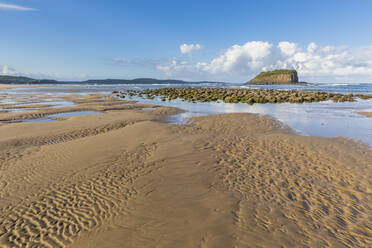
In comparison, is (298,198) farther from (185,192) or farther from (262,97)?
(262,97)

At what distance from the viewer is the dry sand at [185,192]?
4891 mm

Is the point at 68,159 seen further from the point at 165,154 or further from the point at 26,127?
the point at 26,127

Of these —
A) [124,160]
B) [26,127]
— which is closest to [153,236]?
[124,160]

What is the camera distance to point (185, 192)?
6871mm

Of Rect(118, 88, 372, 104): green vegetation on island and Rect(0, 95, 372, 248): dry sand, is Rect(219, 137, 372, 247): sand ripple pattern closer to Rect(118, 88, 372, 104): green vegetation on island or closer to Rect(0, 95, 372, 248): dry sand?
Rect(0, 95, 372, 248): dry sand

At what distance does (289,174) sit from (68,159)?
407 inches

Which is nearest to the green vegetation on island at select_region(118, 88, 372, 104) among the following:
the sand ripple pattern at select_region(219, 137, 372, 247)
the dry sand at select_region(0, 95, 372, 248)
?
the dry sand at select_region(0, 95, 372, 248)

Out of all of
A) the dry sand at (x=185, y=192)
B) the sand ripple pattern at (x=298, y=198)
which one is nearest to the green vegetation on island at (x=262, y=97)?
the dry sand at (x=185, y=192)

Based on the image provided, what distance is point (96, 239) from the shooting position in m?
4.78

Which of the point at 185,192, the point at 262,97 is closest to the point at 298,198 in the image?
the point at 185,192

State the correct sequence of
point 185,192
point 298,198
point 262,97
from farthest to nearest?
point 262,97 → point 185,192 → point 298,198

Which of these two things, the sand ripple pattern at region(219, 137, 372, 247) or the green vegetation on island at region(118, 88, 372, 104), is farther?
the green vegetation on island at region(118, 88, 372, 104)

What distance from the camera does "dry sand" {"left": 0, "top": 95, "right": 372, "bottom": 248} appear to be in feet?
16.0

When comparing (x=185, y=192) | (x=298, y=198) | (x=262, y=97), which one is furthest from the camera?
(x=262, y=97)
